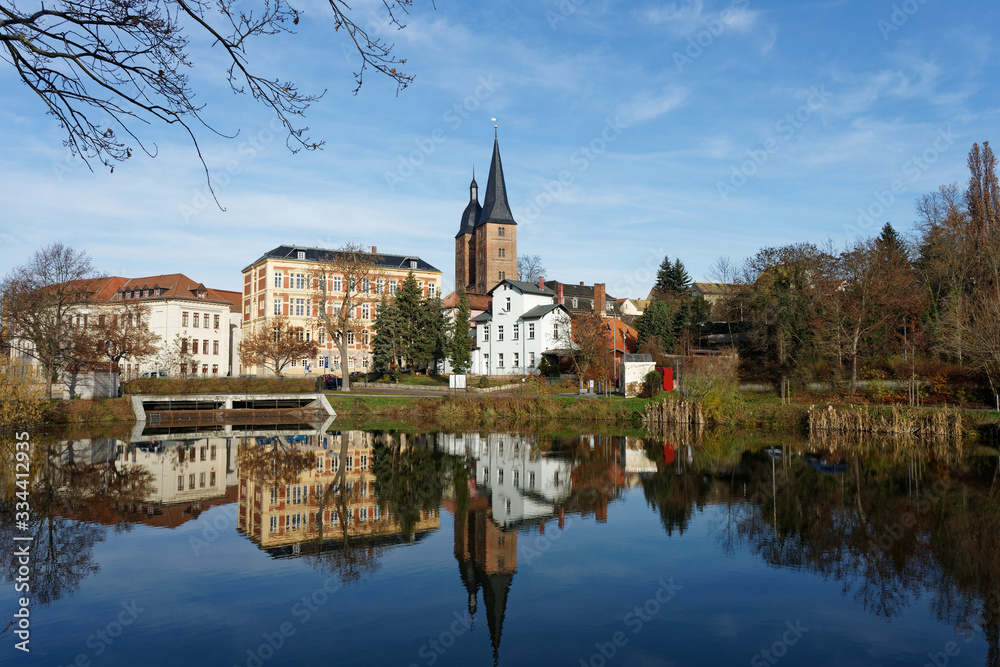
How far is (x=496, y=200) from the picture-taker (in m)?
79.7

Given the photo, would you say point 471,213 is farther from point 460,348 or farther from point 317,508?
point 317,508

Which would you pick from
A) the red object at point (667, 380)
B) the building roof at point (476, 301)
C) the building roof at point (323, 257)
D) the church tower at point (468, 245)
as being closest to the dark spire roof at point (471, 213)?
the church tower at point (468, 245)

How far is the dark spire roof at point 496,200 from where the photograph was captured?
260ft

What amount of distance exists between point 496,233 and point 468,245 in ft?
34.3

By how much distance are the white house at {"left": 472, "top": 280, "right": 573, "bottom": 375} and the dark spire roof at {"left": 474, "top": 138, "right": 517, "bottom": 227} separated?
23.6 metres

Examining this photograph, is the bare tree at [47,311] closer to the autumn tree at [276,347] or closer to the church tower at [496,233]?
the autumn tree at [276,347]

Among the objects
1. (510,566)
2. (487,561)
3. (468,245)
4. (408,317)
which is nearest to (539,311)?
(408,317)

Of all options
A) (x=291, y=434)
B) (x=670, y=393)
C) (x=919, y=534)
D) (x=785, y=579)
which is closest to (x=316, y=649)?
(x=785, y=579)

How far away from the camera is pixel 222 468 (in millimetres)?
18688

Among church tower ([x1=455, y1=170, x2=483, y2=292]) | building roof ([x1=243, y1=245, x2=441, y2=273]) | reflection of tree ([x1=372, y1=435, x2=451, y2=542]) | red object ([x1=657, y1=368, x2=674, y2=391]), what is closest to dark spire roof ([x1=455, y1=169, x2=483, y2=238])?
church tower ([x1=455, y1=170, x2=483, y2=292])

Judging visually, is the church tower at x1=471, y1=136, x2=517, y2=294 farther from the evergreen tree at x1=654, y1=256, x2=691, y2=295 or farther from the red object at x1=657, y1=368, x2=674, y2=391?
the red object at x1=657, y1=368, x2=674, y2=391

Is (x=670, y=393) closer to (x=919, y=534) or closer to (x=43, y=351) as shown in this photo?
(x=919, y=534)

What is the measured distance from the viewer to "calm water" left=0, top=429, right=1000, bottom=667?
6.82m

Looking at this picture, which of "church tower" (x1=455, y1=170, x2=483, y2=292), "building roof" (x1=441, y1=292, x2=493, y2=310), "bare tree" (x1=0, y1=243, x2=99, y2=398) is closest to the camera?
"bare tree" (x1=0, y1=243, x2=99, y2=398)
